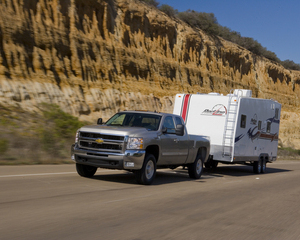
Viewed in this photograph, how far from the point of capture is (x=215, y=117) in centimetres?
1614

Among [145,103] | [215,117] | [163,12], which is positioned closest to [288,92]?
[163,12]

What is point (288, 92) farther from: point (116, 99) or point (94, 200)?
point (94, 200)

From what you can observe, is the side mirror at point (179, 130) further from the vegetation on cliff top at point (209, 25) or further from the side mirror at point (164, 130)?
the vegetation on cliff top at point (209, 25)

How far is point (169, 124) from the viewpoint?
12.0 meters

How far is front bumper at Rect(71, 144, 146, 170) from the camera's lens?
10047 mm

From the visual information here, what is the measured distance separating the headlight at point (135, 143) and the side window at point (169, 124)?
150cm

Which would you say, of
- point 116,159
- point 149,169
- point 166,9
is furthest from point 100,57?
point 116,159

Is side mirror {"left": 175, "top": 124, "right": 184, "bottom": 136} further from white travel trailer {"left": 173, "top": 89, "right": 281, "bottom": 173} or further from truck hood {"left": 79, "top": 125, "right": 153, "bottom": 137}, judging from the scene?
white travel trailer {"left": 173, "top": 89, "right": 281, "bottom": 173}

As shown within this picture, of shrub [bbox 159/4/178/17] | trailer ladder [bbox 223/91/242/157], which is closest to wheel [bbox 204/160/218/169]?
trailer ladder [bbox 223/91/242/157]

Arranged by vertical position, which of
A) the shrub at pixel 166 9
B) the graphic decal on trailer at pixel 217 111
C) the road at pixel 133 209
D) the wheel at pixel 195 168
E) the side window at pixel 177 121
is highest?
the shrub at pixel 166 9

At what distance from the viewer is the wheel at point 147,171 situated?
10568mm

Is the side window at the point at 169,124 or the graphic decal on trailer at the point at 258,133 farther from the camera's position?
the graphic decal on trailer at the point at 258,133

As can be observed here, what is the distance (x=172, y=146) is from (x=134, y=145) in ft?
6.12

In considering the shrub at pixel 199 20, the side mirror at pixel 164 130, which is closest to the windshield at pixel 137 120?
the side mirror at pixel 164 130
